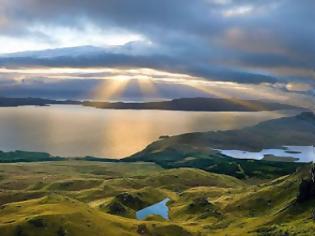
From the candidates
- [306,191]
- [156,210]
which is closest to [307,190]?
[306,191]

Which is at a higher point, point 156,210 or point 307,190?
point 307,190

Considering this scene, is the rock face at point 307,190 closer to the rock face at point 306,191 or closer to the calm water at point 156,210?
the rock face at point 306,191

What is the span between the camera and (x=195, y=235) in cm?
12275

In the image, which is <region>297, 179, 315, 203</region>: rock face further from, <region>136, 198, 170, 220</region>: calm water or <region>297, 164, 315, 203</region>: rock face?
<region>136, 198, 170, 220</region>: calm water

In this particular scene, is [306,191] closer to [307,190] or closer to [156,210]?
[307,190]

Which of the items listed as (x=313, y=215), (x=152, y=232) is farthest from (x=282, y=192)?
(x=152, y=232)

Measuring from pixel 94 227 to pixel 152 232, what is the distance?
47.6 feet

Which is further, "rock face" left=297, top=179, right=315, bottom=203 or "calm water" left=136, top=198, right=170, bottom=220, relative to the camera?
"calm water" left=136, top=198, right=170, bottom=220

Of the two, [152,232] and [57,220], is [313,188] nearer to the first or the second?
[152,232]

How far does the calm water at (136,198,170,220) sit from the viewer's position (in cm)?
16674

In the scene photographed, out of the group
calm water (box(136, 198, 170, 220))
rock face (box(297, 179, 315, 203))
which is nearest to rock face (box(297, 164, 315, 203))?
rock face (box(297, 179, 315, 203))

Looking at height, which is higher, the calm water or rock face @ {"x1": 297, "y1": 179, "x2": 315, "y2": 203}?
rock face @ {"x1": 297, "y1": 179, "x2": 315, "y2": 203}

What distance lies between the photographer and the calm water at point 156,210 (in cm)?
16674

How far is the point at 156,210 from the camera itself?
585ft
